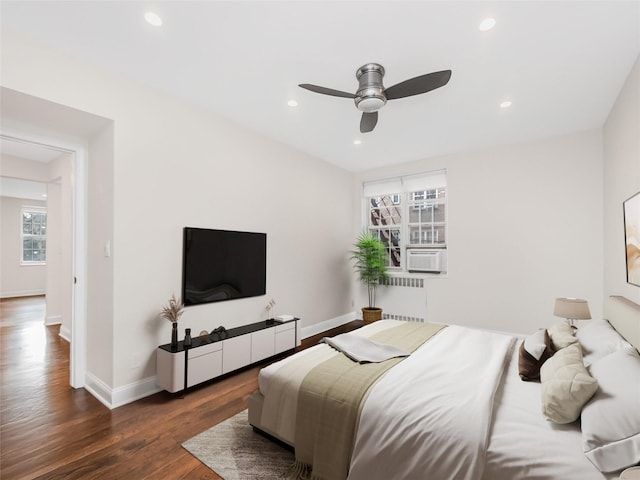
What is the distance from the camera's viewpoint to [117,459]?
1971 mm

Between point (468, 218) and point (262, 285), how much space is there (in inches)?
129

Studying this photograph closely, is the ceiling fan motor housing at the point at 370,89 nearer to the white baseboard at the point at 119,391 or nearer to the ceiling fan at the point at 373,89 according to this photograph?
the ceiling fan at the point at 373,89

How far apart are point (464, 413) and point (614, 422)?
57 centimetres

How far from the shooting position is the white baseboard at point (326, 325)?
15.7 ft

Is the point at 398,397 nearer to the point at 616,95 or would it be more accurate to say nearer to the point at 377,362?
the point at 377,362

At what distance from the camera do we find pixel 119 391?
268cm

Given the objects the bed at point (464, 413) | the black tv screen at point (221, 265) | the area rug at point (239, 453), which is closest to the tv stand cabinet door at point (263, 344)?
the black tv screen at point (221, 265)

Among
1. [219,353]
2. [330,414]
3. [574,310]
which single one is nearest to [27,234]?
[219,353]

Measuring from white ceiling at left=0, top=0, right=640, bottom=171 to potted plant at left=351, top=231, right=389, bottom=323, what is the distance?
233cm

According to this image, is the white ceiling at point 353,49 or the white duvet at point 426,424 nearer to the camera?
the white duvet at point 426,424

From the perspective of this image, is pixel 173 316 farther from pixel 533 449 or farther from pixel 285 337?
pixel 533 449

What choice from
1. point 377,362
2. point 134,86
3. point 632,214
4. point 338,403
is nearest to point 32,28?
Answer: point 134,86

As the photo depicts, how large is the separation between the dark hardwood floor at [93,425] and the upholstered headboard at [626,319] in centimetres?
276

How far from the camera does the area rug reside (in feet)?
6.13
